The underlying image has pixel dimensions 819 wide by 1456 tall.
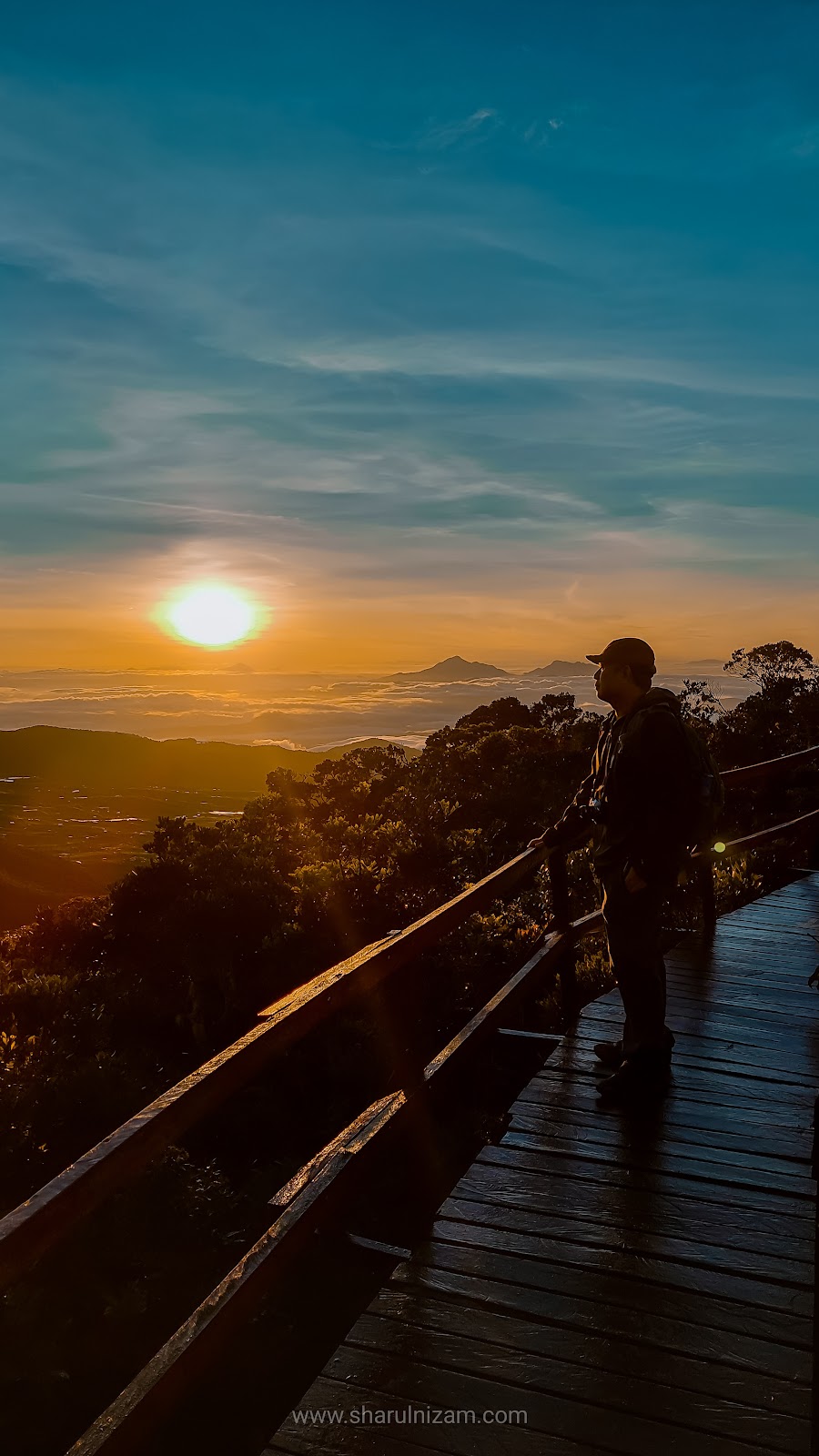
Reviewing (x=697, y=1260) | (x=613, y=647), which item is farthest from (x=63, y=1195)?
(x=613, y=647)

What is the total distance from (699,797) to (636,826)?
0.28 meters

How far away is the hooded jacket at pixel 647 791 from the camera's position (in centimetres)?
418

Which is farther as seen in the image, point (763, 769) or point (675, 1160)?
point (763, 769)

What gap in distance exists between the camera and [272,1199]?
323cm

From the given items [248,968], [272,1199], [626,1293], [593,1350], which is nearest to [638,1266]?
[626,1293]

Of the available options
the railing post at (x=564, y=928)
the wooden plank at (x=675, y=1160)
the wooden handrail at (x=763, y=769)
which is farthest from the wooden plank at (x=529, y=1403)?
the wooden handrail at (x=763, y=769)

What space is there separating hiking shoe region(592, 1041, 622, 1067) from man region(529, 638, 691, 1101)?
157mm

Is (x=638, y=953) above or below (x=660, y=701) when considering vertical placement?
below

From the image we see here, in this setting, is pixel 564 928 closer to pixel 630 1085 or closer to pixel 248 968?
pixel 630 1085

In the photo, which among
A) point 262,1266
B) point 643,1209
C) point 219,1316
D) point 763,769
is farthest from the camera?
point 763,769

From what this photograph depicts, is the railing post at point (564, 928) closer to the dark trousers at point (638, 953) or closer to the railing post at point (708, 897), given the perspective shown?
the dark trousers at point (638, 953)

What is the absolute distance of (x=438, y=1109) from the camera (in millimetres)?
10602

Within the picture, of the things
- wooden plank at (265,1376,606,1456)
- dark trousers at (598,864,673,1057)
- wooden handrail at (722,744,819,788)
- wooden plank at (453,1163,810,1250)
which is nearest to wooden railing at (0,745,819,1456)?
wooden plank at (265,1376,606,1456)

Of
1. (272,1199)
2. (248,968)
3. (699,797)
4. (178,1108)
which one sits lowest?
(248,968)
